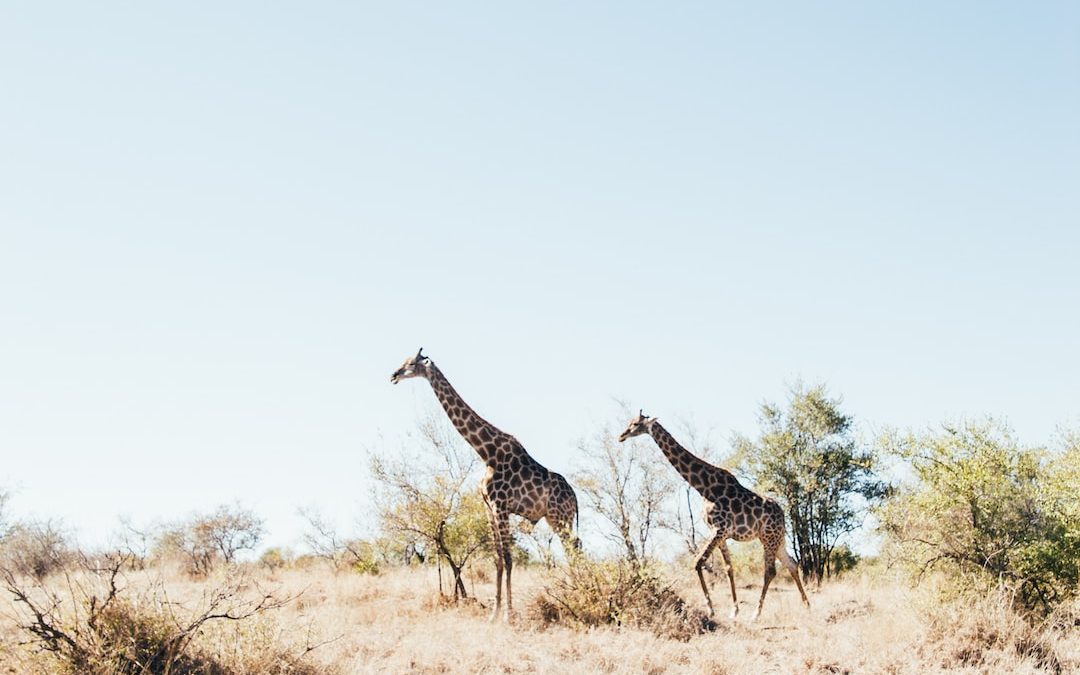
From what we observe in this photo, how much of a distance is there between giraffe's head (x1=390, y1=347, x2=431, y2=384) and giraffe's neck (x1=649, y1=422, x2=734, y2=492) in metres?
4.05

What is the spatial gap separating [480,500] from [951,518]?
768 cm

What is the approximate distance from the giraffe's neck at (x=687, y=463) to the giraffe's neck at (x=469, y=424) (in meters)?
2.84

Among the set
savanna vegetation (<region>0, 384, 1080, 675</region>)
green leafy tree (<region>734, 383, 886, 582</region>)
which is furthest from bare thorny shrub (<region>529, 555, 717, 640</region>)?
green leafy tree (<region>734, 383, 886, 582</region>)

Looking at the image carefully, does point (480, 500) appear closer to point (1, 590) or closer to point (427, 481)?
point (427, 481)

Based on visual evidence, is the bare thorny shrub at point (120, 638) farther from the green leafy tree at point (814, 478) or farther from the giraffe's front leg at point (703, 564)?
the green leafy tree at point (814, 478)

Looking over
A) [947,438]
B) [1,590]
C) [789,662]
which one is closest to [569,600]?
[789,662]

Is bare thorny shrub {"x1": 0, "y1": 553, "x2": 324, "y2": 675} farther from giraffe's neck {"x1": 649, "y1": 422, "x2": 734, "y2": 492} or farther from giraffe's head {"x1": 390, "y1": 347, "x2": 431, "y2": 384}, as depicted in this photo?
giraffe's neck {"x1": 649, "y1": 422, "x2": 734, "y2": 492}

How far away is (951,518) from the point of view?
540 inches

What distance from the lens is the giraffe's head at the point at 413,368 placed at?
627 inches

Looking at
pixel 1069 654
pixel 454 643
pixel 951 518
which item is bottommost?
pixel 1069 654

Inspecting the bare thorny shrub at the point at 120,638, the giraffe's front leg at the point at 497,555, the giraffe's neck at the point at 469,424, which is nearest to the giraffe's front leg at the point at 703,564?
the giraffe's front leg at the point at 497,555

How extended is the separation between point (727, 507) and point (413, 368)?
19.0 feet

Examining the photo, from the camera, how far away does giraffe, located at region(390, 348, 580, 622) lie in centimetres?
1530

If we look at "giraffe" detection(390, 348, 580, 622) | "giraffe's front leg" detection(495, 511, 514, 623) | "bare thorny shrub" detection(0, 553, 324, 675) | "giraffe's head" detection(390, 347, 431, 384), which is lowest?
"bare thorny shrub" detection(0, 553, 324, 675)
